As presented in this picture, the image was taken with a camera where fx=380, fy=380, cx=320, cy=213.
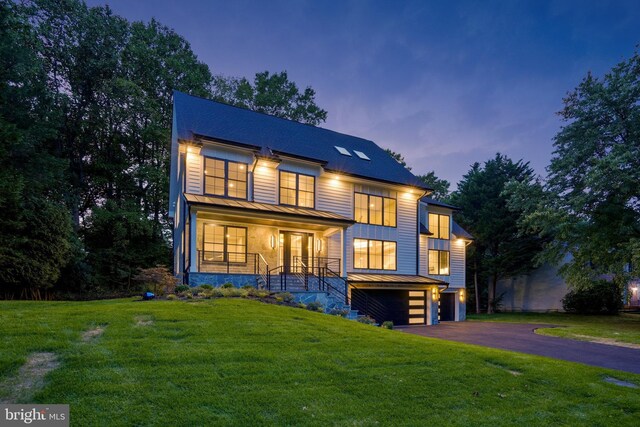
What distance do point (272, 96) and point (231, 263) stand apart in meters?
22.0

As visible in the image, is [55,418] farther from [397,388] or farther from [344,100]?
[344,100]

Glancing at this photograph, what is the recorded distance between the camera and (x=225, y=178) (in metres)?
15.9

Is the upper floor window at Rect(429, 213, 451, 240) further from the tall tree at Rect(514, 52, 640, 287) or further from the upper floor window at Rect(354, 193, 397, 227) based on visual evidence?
the tall tree at Rect(514, 52, 640, 287)

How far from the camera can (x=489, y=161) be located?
32.8 metres

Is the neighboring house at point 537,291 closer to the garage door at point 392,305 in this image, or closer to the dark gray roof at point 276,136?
the garage door at point 392,305

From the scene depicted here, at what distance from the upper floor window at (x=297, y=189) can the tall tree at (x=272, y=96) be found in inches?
704

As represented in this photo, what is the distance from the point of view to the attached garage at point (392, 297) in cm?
1795

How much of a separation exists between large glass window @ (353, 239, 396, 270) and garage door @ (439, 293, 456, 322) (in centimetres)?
593

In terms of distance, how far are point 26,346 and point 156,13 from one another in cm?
3052

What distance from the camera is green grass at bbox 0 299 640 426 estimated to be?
4348 millimetres

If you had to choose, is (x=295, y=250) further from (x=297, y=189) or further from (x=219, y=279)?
(x=219, y=279)

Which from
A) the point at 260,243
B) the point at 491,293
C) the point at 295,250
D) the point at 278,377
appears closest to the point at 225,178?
the point at 260,243

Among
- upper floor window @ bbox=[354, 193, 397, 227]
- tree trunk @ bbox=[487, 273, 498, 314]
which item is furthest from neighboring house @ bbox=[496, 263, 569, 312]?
upper floor window @ bbox=[354, 193, 397, 227]

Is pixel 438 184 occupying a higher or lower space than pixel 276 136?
higher
